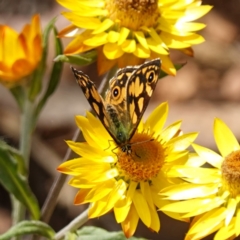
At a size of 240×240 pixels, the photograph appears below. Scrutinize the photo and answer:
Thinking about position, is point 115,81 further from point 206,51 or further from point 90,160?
point 206,51

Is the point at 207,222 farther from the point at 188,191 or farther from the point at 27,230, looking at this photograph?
the point at 27,230

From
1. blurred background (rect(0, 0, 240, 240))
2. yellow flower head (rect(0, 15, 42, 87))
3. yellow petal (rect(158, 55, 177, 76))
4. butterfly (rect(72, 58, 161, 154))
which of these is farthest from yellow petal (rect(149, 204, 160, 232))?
blurred background (rect(0, 0, 240, 240))

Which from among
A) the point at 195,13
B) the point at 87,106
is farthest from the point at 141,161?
the point at 87,106

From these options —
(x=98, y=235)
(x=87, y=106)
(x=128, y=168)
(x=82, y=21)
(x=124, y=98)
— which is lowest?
(x=98, y=235)

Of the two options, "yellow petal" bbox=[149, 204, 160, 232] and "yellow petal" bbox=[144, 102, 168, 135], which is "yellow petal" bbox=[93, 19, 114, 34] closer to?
"yellow petal" bbox=[144, 102, 168, 135]

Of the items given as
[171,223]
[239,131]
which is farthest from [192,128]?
[171,223]

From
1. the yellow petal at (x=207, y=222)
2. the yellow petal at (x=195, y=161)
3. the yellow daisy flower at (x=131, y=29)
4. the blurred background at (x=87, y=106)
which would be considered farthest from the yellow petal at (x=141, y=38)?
the blurred background at (x=87, y=106)

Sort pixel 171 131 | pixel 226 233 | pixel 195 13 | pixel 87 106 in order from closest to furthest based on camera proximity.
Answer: pixel 226 233 < pixel 171 131 < pixel 195 13 < pixel 87 106
